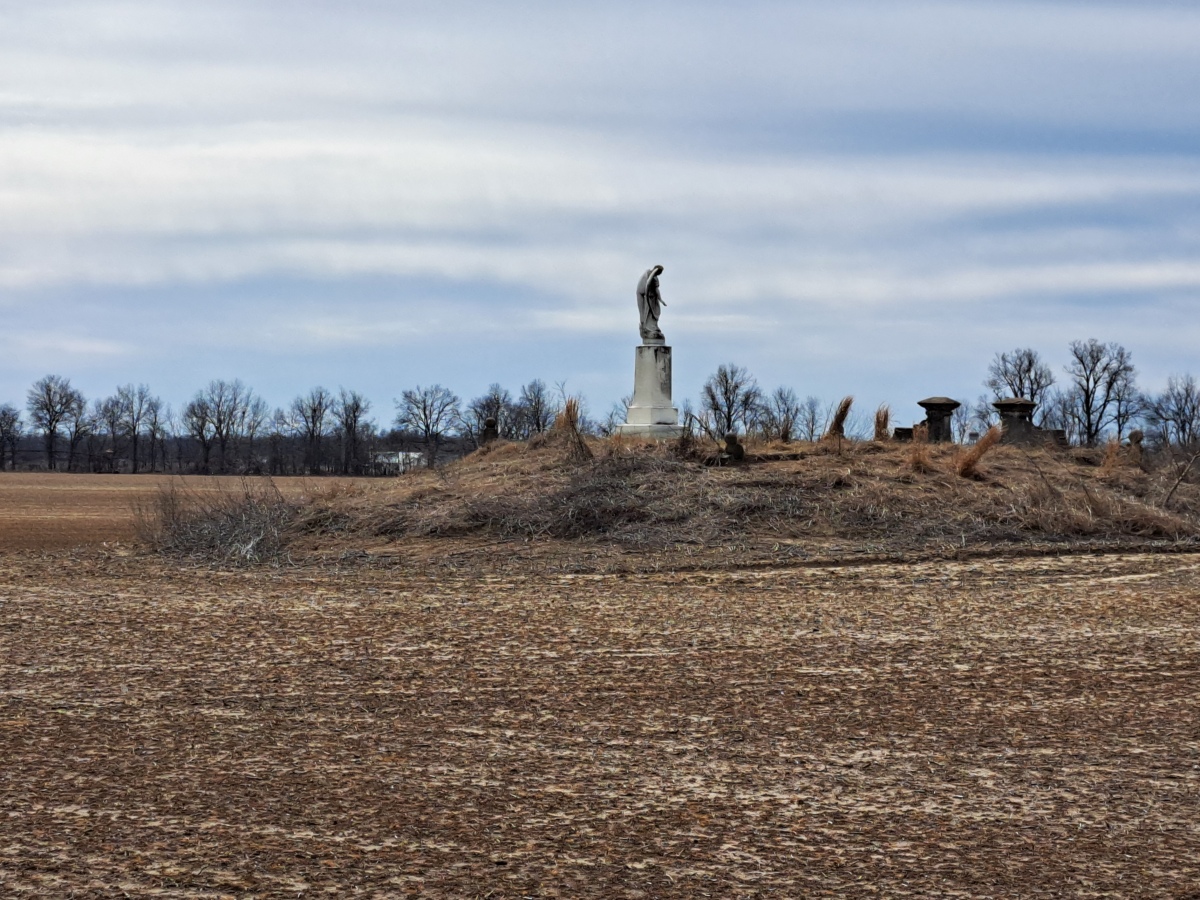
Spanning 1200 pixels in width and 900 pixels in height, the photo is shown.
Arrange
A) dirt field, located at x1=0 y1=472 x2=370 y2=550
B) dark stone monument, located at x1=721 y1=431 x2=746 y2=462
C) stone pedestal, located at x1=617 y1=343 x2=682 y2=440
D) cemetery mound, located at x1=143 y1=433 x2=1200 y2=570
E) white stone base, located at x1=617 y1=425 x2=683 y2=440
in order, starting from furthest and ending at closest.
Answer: stone pedestal, located at x1=617 y1=343 x2=682 y2=440
white stone base, located at x1=617 y1=425 x2=683 y2=440
dark stone monument, located at x1=721 y1=431 x2=746 y2=462
dirt field, located at x1=0 y1=472 x2=370 y2=550
cemetery mound, located at x1=143 y1=433 x2=1200 y2=570

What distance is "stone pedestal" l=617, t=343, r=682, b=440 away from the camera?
23.4 metres

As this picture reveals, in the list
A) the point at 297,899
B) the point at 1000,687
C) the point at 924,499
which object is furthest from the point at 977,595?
the point at 297,899

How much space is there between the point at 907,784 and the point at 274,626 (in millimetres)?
5851

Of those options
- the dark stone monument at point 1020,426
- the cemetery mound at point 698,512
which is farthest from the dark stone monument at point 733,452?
the dark stone monument at point 1020,426

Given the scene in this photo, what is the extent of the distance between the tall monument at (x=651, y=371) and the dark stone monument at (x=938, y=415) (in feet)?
17.7

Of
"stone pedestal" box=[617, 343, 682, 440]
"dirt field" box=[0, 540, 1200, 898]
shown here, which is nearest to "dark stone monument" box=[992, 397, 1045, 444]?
"stone pedestal" box=[617, 343, 682, 440]

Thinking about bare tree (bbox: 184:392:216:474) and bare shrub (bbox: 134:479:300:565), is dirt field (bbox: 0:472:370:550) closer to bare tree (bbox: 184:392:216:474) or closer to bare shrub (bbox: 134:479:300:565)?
bare shrub (bbox: 134:479:300:565)

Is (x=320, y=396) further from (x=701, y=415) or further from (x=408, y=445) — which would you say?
(x=701, y=415)

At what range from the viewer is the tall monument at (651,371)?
2344cm

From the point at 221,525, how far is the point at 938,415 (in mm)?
14292

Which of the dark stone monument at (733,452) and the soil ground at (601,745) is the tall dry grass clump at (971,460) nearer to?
the dark stone monument at (733,452)

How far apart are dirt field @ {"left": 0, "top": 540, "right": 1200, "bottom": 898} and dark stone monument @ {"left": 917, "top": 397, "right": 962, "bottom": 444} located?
555 inches

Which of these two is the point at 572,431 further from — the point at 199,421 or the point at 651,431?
the point at 199,421

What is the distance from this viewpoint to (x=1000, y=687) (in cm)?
803
